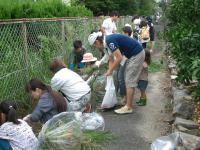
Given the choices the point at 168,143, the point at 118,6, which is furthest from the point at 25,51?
the point at 118,6

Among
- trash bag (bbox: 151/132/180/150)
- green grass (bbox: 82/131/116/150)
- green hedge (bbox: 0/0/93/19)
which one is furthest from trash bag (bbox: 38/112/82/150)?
green hedge (bbox: 0/0/93/19)

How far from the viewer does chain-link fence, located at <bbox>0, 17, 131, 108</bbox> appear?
665 centimetres

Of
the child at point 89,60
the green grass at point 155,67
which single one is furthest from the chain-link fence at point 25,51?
the green grass at point 155,67

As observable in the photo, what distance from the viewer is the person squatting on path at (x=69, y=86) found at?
20.2 feet

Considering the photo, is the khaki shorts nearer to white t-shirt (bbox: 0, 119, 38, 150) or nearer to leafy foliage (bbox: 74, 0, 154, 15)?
white t-shirt (bbox: 0, 119, 38, 150)

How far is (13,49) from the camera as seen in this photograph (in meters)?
6.89

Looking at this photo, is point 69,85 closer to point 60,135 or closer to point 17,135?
point 60,135

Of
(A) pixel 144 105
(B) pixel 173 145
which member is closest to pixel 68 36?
(A) pixel 144 105

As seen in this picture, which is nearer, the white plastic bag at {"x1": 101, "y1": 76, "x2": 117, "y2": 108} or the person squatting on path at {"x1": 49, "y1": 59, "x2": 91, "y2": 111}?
the person squatting on path at {"x1": 49, "y1": 59, "x2": 91, "y2": 111}

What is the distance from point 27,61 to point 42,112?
208cm

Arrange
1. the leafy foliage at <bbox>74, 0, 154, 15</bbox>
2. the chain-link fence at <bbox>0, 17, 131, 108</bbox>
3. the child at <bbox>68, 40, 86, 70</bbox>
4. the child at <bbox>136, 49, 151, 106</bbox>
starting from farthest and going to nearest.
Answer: the leafy foliage at <bbox>74, 0, 154, 15</bbox> < the child at <bbox>68, 40, 86, 70</bbox> < the child at <bbox>136, 49, 151, 106</bbox> < the chain-link fence at <bbox>0, 17, 131, 108</bbox>

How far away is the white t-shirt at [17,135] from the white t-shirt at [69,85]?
5.49 ft

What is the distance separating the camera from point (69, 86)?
20.7ft

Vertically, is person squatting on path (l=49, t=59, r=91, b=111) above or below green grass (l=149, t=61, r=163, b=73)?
above
